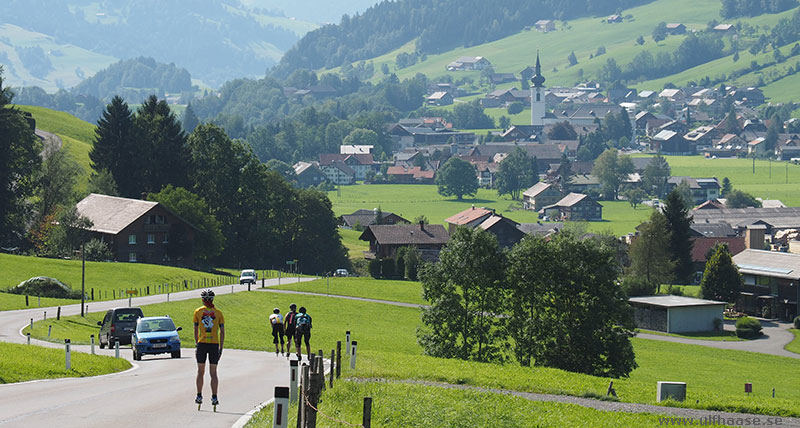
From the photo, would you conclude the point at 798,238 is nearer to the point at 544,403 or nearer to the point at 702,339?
the point at 702,339

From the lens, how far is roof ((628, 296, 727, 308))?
3489 inches

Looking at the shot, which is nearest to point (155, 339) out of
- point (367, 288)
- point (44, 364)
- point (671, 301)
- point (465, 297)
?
point (44, 364)

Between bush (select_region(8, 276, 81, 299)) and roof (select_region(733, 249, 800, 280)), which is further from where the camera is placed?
roof (select_region(733, 249, 800, 280))

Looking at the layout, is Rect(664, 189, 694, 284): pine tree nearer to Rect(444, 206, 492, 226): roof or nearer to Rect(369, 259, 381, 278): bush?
Rect(369, 259, 381, 278): bush

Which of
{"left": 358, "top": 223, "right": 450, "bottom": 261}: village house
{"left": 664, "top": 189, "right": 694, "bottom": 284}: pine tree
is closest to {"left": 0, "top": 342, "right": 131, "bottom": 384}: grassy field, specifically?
{"left": 664, "top": 189, "right": 694, "bottom": 284}: pine tree

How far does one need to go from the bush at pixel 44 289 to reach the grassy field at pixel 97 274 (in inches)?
59.7

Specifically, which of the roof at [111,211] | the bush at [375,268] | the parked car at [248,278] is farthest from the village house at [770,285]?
the roof at [111,211]

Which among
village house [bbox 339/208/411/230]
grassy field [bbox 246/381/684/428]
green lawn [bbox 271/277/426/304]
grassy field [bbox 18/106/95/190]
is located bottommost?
green lawn [bbox 271/277/426/304]

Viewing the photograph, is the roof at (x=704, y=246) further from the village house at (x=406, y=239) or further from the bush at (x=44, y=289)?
the bush at (x=44, y=289)

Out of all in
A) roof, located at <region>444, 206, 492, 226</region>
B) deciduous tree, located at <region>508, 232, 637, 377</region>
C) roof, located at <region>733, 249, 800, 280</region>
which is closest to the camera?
deciduous tree, located at <region>508, 232, 637, 377</region>

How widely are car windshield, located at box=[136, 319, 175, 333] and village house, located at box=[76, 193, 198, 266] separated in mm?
67448

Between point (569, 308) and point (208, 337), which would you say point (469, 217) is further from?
point (208, 337)

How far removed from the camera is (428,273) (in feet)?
179

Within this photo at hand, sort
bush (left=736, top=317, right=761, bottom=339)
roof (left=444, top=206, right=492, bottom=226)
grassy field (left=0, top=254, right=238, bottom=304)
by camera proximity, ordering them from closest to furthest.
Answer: grassy field (left=0, top=254, right=238, bottom=304) → bush (left=736, top=317, right=761, bottom=339) → roof (left=444, top=206, right=492, bottom=226)
